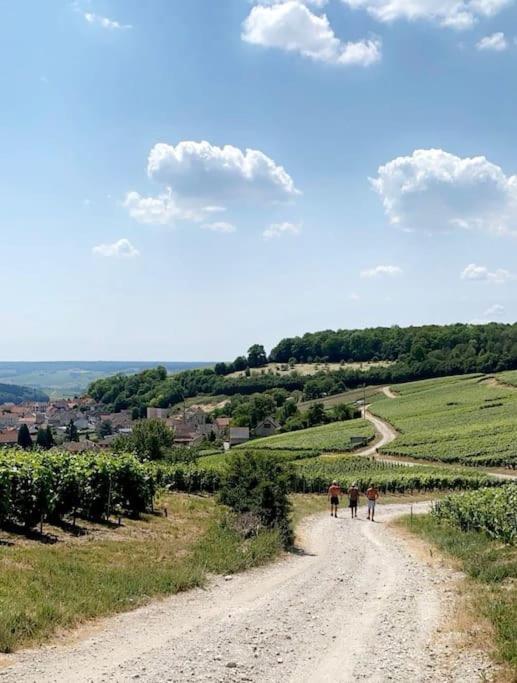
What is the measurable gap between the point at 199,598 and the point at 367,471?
4340cm

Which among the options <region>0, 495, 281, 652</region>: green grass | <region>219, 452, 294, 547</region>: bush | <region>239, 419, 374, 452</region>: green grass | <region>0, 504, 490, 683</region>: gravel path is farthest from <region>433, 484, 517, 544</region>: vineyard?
<region>239, 419, 374, 452</region>: green grass

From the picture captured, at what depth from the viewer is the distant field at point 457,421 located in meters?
62.6

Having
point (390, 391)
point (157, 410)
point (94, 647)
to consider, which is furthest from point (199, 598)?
point (157, 410)

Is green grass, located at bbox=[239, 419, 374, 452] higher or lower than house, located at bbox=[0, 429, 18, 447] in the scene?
higher

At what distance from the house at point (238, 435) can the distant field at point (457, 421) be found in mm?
23442

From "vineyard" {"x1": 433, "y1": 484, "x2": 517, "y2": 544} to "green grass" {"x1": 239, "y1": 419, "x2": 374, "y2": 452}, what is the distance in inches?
1811

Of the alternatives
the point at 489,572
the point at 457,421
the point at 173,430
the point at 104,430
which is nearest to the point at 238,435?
the point at 173,430

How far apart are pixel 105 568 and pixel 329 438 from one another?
229 feet

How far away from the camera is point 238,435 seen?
11525 centimetres

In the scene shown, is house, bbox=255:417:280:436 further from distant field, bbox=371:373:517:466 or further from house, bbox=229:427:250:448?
distant field, bbox=371:373:517:466

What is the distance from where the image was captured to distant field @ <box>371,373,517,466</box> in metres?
62.6

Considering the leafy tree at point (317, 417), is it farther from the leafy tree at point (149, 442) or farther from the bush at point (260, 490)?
the bush at point (260, 490)

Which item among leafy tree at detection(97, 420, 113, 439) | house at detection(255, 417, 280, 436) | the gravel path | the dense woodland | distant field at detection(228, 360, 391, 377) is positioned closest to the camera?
the gravel path

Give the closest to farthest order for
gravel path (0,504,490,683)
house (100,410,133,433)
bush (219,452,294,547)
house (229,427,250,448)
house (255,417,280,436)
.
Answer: gravel path (0,504,490,683), bush (219,452,294,547), house (229,427,250,448), house (255,417,280,436), house (100,410,133,433)
